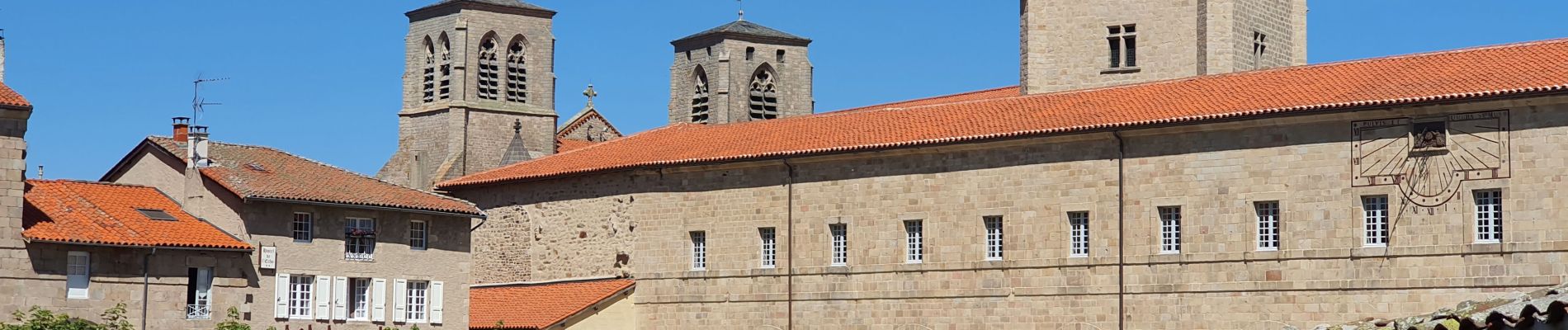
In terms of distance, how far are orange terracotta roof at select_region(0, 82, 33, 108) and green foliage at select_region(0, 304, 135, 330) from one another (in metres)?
3.52

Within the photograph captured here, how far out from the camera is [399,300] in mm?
46562

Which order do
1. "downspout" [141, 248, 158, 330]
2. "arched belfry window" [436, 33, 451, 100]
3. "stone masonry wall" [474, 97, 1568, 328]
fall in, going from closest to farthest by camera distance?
"stone masonry wall" [474, 97, 1568, 328], "downspout" [141, 248, 158, 330], "arched belfry window" [436, 33, 451, 100]

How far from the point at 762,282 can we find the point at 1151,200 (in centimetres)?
991

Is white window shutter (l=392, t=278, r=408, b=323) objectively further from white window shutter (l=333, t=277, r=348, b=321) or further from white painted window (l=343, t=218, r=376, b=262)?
white window shutter (l=333, t=277, r=348, b=321)

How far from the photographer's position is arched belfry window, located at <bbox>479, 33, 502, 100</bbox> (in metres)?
83.6

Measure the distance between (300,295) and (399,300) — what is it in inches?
94.5

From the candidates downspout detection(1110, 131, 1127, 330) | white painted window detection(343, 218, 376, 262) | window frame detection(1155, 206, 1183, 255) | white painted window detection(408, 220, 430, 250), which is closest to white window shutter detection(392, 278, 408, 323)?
white painted window detection(343, 218, 376, 262)

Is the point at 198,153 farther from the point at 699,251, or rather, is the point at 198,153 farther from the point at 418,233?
the point at 699,251

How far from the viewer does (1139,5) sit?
1994 inches

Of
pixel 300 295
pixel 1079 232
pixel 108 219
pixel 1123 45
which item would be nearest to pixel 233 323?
pixel 300 295

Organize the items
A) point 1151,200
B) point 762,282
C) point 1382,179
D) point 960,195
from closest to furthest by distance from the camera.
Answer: point 1382,179 → point 1151,200 → point 960,195 → point 762,282

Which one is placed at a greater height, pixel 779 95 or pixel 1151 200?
pixel 779 95

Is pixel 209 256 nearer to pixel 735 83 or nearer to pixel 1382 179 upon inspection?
pixel 1382 179

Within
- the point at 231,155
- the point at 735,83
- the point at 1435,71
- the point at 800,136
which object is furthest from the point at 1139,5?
the point at 735,83
